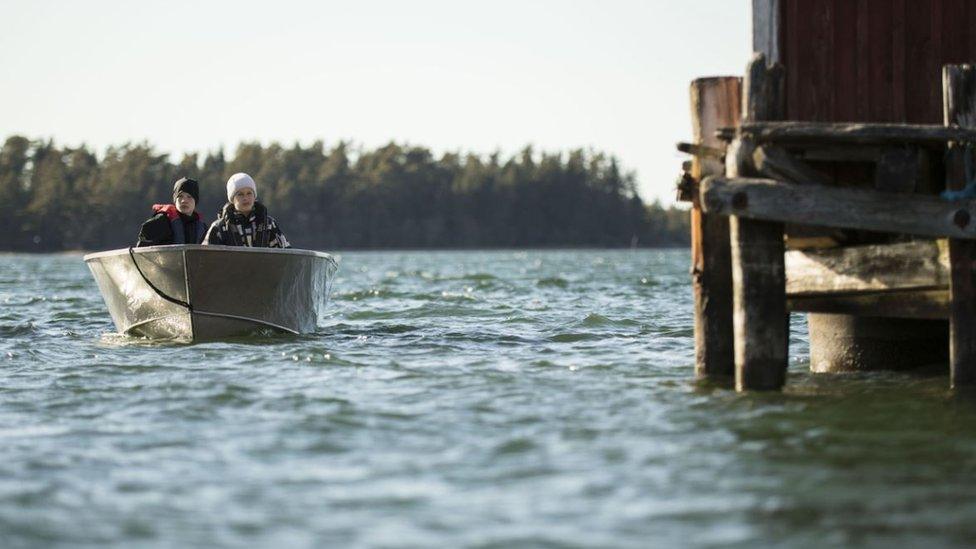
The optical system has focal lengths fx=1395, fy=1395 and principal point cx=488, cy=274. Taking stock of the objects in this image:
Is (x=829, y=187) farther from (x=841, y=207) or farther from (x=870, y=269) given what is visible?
(x=870, y=269)

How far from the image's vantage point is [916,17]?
10078mm

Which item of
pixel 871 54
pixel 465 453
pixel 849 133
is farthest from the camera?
pixel 871 54

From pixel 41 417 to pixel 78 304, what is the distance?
15.3 m

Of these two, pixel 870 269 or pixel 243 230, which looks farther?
pixel 243 230

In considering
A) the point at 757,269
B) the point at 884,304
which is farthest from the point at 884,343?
the point at 757,269

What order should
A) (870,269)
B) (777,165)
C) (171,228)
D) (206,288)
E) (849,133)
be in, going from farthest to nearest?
(171,228) → (206,288) → (870,269) → (777,165) → (849,133)

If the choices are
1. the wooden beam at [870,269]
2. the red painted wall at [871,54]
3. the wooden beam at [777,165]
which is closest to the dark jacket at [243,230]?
the wooden beam at [870,269]

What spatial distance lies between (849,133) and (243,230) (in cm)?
750

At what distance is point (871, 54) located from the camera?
1002cm

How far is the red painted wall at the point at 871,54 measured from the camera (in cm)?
998

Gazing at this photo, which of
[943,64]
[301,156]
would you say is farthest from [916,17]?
[301,156]

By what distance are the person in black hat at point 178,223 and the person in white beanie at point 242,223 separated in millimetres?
283

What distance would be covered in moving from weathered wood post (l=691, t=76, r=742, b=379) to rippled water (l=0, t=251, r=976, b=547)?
349 mm

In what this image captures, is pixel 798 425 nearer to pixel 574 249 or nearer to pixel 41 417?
pixel 41 417
